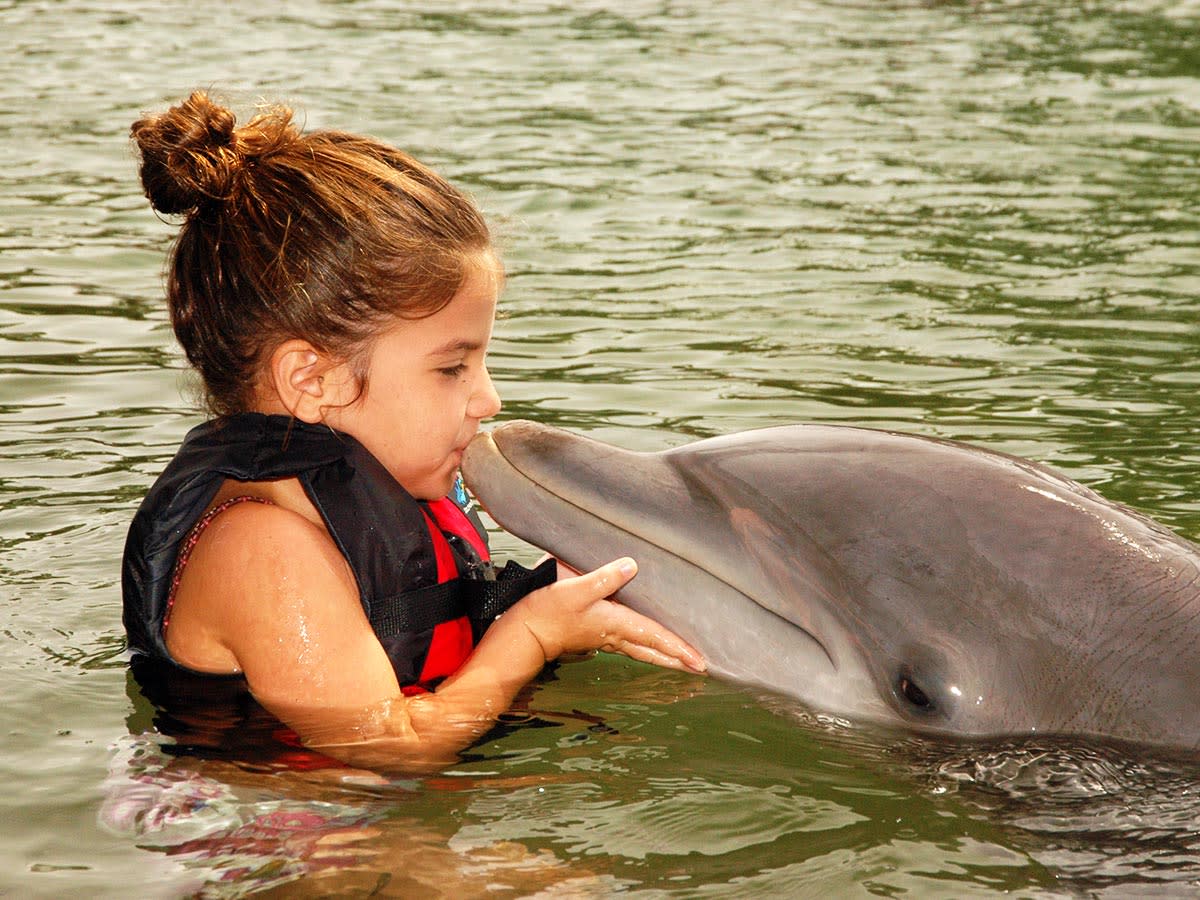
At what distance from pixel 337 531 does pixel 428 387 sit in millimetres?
486

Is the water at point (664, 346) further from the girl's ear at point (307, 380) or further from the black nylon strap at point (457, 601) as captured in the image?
the girl's ear at point (307, 380)

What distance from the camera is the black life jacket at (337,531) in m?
5.00

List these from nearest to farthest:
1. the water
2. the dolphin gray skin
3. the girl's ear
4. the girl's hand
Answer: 1. the water
2. the dolphin gray skin
3. the girl's hand
4. the girl's ear

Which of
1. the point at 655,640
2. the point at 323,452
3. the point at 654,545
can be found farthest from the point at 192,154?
the point at 655,640

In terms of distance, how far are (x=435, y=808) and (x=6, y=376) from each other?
509cm

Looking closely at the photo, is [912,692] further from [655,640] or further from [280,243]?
[280,243]

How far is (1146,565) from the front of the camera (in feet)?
15.3

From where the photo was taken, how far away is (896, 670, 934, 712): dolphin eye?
187 inches

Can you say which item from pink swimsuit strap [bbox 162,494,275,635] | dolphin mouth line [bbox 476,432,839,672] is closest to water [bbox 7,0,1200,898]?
dolphin mouth line [bbox 476,432,839,672]

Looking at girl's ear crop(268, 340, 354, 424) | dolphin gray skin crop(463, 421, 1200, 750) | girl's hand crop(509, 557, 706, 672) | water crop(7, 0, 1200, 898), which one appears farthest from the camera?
girl's ear crop(268, 340, 354, 424)

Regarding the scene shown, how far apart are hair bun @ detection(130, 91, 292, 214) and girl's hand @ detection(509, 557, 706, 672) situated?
146cm

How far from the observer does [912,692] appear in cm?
476

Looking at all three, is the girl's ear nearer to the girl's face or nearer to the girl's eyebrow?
the girl's face

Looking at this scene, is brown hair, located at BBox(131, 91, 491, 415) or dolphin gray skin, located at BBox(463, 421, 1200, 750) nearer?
dolphin gray skin, located at BBox(463, 421, 1200, 750)
